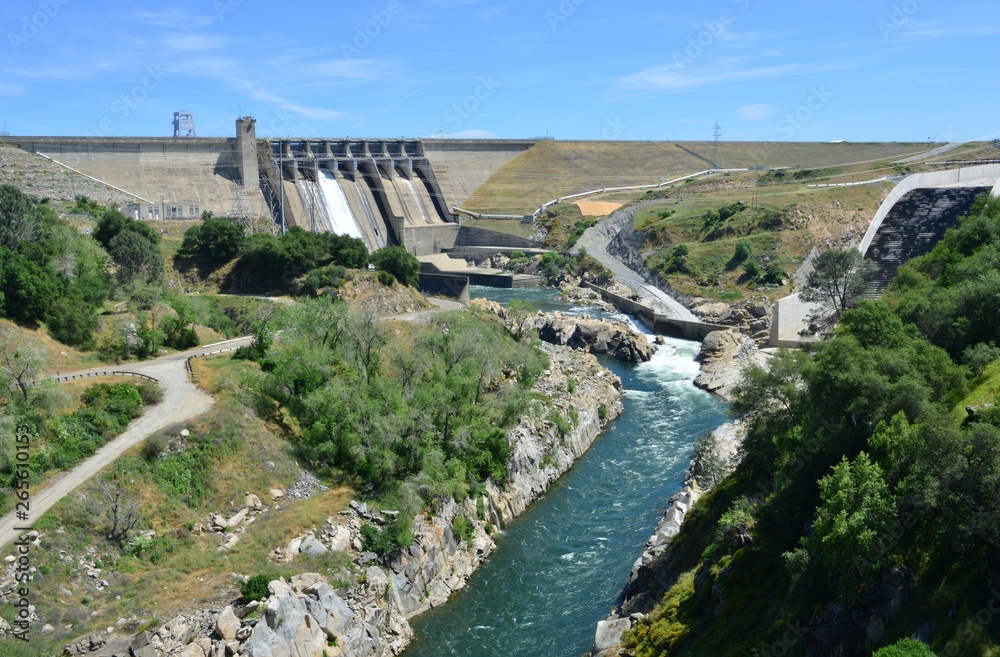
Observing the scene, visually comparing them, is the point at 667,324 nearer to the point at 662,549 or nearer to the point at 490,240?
the point at 662,549

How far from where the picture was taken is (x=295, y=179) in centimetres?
9450

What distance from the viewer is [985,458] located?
58.2 ft

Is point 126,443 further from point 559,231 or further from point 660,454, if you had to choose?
point 559,231

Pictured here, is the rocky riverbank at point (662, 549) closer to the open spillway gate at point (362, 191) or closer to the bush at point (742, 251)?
the bush at point (742, 251)

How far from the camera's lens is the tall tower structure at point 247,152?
298 feet

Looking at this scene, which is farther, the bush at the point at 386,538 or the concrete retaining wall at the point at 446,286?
the concrete retaining wall at the point at 446,286

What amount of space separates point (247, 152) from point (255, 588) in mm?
74344

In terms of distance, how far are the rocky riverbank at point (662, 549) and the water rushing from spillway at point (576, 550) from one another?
1.17 metres

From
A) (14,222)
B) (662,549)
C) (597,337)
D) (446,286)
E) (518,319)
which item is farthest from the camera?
(446,286)

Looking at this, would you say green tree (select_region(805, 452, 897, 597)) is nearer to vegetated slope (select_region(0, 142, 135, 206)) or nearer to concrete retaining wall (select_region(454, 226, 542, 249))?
vegetated slope (select_region(0, 142, 135, 206))

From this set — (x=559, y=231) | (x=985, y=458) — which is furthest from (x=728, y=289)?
(x=985, y=458)

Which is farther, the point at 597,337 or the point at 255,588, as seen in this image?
the point at 597,337

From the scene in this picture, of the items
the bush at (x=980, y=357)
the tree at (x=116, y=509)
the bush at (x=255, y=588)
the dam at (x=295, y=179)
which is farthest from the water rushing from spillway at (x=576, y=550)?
the dam at (x=295, y=179)

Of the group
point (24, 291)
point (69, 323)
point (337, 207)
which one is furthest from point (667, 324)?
point (24, 291)
